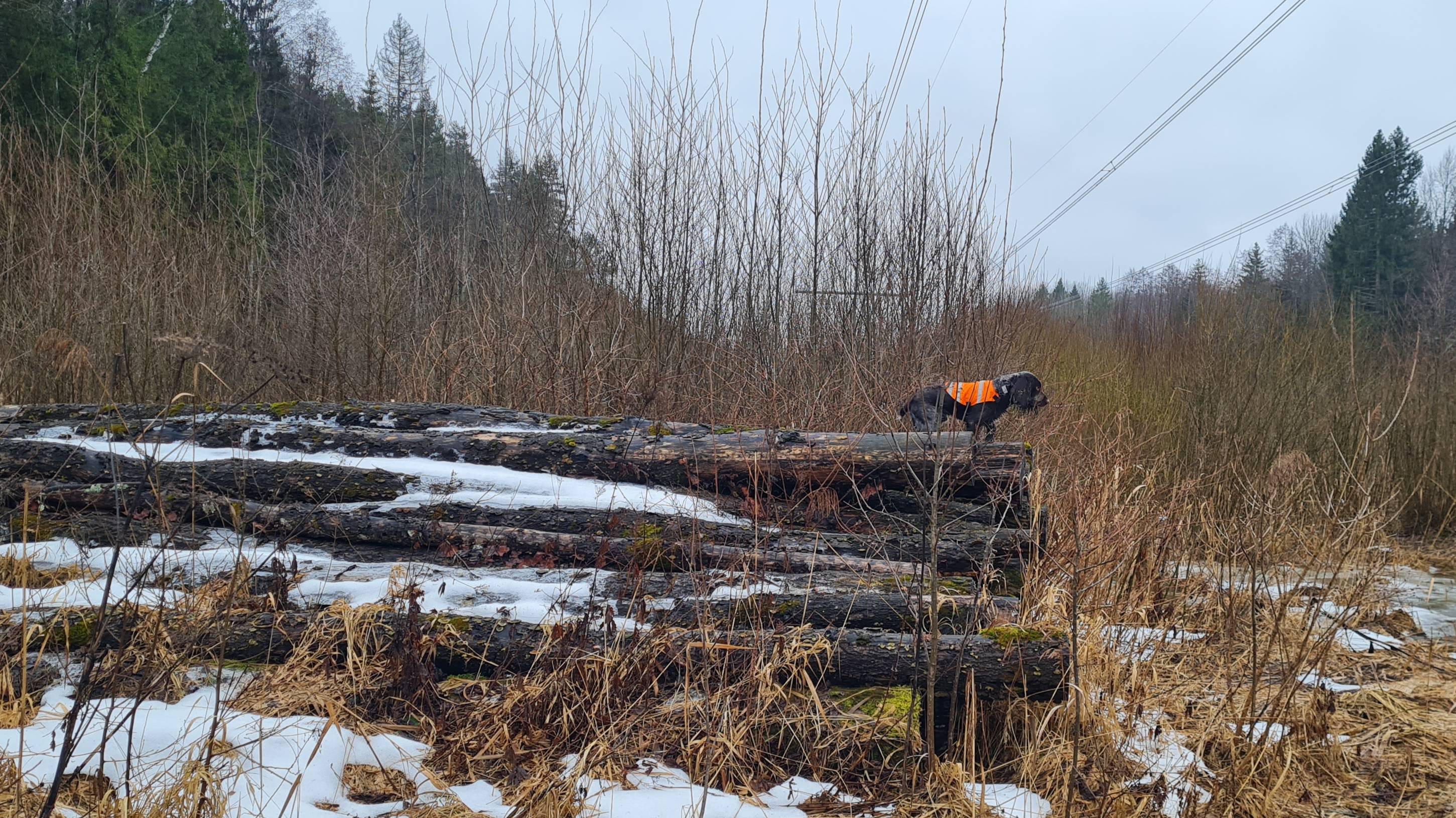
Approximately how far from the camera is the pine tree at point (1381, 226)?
2197 centimetres

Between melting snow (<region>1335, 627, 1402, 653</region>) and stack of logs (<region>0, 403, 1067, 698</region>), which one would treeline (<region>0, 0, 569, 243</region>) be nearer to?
stack of logs (<region>0, 403, 1067, 698</region>)

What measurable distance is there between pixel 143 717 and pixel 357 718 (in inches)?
21.6

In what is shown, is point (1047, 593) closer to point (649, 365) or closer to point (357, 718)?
point (357, 718)

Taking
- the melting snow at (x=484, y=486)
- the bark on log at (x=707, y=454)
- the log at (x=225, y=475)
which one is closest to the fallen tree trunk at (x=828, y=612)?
the melting snow at (x=484, y=486)

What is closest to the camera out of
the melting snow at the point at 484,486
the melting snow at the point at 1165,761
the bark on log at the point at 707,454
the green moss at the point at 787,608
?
the melting snow at the point at 1165,761

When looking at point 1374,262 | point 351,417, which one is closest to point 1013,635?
point 351,417

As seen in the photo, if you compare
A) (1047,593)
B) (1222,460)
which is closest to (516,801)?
(1047,593)

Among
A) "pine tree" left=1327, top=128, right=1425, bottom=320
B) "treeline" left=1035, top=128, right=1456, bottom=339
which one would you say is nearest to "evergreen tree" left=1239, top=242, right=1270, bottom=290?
"treeline" left=1035, top=128, right=1456, bottom=339

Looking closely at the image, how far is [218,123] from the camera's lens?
13547mm

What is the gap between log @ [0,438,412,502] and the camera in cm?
325

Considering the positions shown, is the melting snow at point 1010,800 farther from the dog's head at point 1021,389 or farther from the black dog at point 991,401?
the dog's head at point 1021,389

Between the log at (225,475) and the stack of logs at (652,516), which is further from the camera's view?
the log at (225,475)

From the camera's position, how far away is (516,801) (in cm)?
209

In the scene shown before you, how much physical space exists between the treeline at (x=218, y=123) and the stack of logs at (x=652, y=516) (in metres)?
3.27
